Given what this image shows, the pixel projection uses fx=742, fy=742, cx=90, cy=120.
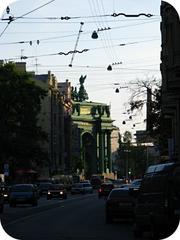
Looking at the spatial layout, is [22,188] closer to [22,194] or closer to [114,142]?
[22,194]

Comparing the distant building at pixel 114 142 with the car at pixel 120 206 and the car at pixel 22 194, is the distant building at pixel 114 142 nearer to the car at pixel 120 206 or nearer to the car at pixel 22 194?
the car at pixel 22 194

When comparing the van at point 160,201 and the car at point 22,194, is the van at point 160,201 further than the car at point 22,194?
No

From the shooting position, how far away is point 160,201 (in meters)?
16.0

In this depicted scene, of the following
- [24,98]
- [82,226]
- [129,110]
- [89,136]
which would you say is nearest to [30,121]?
[24,98]

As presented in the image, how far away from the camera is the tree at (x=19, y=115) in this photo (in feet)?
239

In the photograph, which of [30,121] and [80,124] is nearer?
[30,121]

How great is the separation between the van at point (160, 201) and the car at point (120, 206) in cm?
1093

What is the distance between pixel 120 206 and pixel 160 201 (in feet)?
43.5

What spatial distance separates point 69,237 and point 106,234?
2040 mm

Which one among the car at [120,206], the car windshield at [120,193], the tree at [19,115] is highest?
the tree at [19,115]

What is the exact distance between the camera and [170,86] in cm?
3170

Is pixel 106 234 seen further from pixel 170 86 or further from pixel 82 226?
pixel 170 86

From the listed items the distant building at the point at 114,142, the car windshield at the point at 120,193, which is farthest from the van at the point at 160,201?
the distant building at the point at 114,142

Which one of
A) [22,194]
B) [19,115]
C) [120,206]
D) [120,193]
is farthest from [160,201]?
[19,115]
